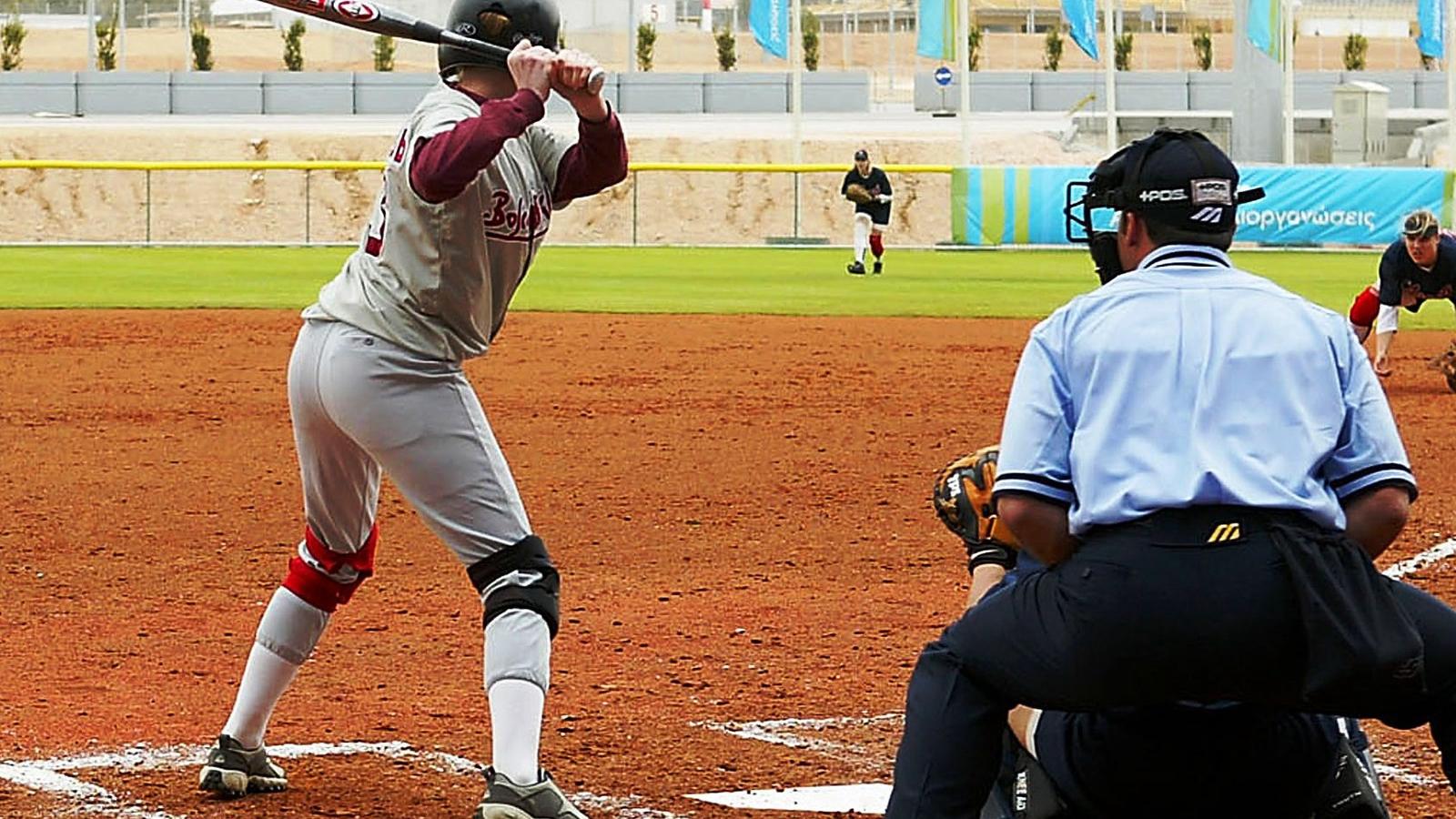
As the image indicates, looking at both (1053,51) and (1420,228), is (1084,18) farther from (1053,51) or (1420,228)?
(1053,51)

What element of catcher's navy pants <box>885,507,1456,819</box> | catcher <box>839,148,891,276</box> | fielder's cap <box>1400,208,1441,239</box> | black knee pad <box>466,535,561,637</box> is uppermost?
catcher's navy pants <box>885,507,1456,819</box>

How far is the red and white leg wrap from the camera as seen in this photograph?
5.21 m

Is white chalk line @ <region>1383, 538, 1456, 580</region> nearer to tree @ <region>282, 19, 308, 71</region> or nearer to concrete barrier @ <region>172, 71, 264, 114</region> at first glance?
concrete barrier @ <region>172, 71, 264, 114</region>

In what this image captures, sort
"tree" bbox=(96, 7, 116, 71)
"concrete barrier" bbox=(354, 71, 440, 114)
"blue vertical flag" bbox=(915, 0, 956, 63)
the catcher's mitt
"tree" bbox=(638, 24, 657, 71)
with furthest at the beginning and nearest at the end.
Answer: "tree" bbox=(638, 24, 657, 71), "tree" bbox=(96, 7, 116, 71), "concrete barrier" bbox=(354, 71, 440, 114), "blue vertical flag" bbox=(915, 0, 956, 63), the catcher's mitt

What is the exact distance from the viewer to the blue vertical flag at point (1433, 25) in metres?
34.6

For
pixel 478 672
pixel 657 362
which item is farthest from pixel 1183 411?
pixel 657 362

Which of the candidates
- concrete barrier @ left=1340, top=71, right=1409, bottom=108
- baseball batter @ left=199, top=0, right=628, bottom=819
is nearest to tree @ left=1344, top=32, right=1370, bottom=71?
concrete barrier @ left=1340, top=71, right=1409, bottom=108

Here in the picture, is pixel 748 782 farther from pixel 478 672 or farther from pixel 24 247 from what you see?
pixel 24 247

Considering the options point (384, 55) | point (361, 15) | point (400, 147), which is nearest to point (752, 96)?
point (384, 55)

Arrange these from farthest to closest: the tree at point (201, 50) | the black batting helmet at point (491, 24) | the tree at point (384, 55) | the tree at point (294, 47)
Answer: the tree at point (201, 50)
the tree at point (384, 55)
the tree at point (294, 47)
the black batting helmet at point (491, 24)

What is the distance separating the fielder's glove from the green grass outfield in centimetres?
1689

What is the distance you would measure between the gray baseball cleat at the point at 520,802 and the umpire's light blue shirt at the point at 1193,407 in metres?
1.61

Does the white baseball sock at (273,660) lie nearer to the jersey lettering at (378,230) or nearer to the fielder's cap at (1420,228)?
the jersey lettering at (378,230)

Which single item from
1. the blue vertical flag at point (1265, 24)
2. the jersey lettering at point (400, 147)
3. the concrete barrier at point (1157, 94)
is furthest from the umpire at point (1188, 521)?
the concrete barrier at point (1157, 94)
